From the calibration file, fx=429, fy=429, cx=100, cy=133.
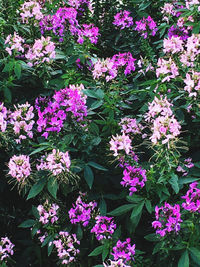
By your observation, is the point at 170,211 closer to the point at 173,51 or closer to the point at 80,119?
the point at 80,119

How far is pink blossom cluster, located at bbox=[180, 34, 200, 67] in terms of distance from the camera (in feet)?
8.96

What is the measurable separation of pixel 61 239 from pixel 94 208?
0.30 metres

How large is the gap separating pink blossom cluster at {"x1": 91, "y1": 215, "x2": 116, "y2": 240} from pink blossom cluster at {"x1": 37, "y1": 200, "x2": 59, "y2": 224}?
0.34 metres

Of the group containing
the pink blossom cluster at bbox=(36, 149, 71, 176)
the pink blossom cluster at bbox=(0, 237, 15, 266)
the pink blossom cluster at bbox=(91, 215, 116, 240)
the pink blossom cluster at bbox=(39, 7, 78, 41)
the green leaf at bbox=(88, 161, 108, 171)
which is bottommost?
the pink blossom cluster at bbox=(0, 237, 15, 266)

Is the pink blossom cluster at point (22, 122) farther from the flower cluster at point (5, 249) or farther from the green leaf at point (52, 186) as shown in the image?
the flower cluster at point (5, 249)

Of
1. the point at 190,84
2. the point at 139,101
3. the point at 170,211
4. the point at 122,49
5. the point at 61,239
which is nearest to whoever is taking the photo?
the point at 170,211

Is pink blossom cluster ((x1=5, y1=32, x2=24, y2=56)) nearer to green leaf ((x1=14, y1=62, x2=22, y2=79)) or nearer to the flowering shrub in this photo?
the flowering shrub

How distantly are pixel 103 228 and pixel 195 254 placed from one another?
545mm

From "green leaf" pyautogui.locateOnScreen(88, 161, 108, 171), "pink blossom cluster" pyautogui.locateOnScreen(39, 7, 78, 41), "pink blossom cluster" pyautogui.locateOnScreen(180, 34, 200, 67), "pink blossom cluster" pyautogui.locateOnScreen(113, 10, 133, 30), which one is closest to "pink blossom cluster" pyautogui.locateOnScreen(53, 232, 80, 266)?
"green leaf" pyautogui.locateOnScreen(88, 161, 108, 171)

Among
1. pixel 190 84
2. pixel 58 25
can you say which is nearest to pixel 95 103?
pixel 190 84

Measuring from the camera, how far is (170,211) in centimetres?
226

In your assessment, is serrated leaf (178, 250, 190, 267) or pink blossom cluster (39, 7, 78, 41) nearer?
serrated leaf (178, 250, 190, 267)

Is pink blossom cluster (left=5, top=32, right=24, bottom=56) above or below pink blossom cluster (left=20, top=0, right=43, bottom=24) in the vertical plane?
below

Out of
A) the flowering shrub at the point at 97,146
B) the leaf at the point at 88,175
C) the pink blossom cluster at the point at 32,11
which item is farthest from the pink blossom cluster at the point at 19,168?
the pink blossom cluster at the point at 32,11
